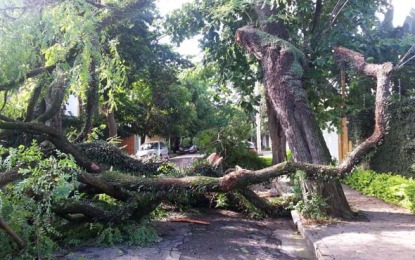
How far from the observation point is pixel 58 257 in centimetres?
587

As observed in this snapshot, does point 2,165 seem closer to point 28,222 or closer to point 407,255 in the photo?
point 28,222

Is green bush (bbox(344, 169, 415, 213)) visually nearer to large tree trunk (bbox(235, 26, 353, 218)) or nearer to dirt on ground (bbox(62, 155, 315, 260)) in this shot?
large tree trunk (bbox(235, 26, 353, 218))

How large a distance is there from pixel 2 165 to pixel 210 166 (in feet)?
16.7

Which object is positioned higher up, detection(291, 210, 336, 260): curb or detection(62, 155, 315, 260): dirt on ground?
detection(291, 210, 336, 260): curb

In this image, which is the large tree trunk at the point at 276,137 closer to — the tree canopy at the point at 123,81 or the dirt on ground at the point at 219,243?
the tree canopy at the point at 123,81

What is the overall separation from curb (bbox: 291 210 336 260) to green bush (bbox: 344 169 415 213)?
133cm

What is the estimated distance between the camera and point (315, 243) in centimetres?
604

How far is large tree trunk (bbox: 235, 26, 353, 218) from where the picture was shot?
810cm

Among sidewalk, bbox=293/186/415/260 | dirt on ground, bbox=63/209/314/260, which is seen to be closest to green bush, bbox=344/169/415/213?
sidewalk, bbox=293/186/415/260

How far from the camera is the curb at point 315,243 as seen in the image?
5374 millimetres

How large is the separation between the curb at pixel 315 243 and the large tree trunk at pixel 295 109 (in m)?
0.69

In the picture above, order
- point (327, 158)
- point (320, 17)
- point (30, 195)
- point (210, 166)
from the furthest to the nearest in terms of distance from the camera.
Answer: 1. point (320, 17)
2. point (210, 166)
3. point (327, 158)
4. point (30, 195)

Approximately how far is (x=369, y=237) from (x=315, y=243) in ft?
3.02

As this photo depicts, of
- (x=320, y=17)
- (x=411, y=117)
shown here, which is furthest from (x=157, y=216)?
(x=320, y=17)
